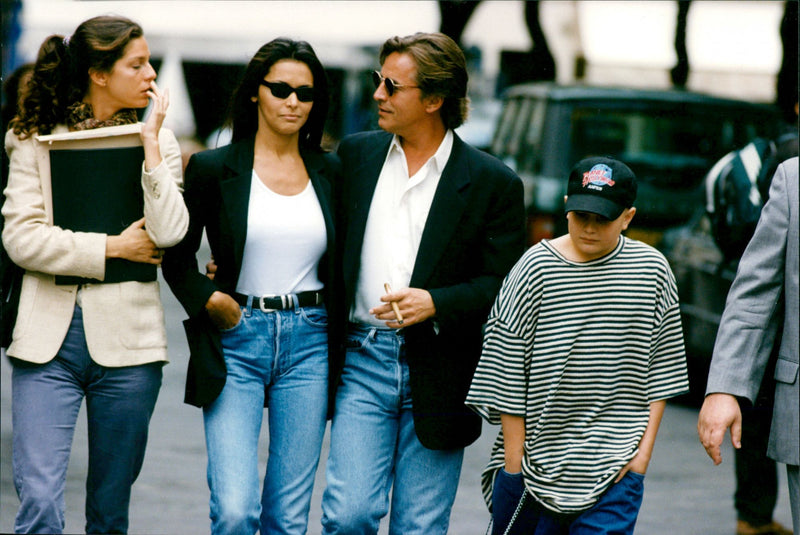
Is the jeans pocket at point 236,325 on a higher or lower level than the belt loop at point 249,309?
lower

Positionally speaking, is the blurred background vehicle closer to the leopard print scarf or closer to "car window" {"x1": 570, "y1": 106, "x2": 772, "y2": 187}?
"car window" {"x1": 570, "y1": 106, "x2": 772, "y2": 187}

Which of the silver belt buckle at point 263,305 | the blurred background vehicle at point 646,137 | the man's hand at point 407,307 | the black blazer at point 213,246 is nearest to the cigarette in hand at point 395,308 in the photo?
the man's hand at point 407,307

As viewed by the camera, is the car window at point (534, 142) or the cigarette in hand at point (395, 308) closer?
the cigarette in hand at point (395, 308)

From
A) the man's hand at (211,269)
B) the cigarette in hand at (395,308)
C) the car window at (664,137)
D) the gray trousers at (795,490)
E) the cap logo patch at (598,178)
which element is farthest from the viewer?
the car window at (664,137)

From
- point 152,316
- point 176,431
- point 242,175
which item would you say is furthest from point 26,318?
point 176,431

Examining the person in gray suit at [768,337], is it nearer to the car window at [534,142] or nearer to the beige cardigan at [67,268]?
the beige cardigan at [67,268]

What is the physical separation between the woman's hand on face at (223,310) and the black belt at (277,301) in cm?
5

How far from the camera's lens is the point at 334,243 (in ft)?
12.8

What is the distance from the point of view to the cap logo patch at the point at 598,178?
3.56m

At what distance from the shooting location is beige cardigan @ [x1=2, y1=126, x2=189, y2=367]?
3748mm

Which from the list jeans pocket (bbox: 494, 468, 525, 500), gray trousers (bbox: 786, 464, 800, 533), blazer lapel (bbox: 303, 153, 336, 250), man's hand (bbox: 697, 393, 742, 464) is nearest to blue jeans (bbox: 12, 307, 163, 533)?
blazer lapel (bbox: 303, 153, 336, 250)

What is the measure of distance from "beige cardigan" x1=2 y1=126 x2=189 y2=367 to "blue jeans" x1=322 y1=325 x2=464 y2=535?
66 cm

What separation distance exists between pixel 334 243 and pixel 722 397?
4.29ft

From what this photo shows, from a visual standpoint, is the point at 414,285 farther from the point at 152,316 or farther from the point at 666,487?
the point at 666,487
